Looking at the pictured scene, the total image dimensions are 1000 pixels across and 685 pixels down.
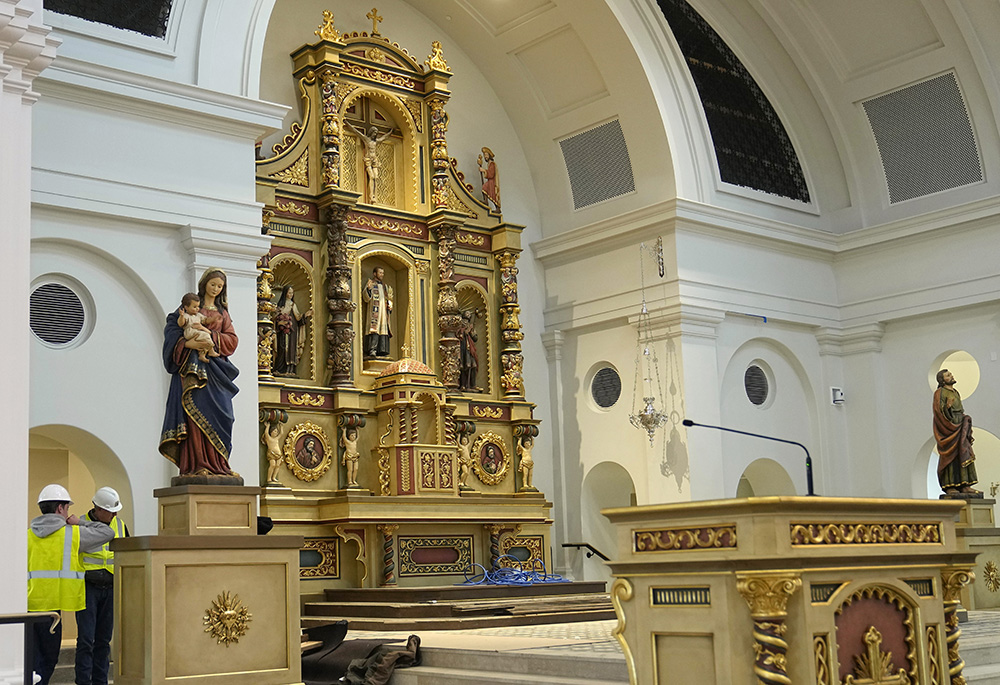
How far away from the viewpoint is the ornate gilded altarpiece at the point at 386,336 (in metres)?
14.6

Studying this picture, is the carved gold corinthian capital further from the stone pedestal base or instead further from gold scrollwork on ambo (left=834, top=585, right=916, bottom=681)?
the stone pedestal base

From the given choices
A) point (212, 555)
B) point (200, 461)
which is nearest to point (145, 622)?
point (212, 555)

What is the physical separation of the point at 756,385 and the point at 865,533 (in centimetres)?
1349

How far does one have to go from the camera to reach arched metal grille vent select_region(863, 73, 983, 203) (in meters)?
17.2

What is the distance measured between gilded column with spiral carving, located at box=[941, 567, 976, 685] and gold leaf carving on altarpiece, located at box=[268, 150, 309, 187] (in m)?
11.8

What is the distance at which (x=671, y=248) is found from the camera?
16578 millimetres

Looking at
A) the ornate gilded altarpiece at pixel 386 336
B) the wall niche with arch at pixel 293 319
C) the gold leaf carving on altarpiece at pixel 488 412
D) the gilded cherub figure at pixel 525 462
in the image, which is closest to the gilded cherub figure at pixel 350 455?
the ornate gilded altarpiece at pixel 386 336

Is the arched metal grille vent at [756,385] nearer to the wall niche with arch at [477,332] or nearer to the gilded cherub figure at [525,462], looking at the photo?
the gilded cherub figure at [525,462]

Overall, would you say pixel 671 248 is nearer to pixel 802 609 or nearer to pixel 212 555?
pixel 212 555

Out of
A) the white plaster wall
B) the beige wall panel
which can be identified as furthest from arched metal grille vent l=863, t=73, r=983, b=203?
the beige wall panel

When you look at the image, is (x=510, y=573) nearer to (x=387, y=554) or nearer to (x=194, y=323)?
(x=387, y=554)

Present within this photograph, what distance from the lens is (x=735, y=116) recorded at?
17.9 m

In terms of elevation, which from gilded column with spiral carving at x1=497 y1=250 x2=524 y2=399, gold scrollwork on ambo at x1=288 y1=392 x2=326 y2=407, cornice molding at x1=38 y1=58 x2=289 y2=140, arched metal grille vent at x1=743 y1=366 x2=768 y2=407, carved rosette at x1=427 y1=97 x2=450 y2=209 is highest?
carved rosette at x1=427 y1=97 x2=450 y2=209

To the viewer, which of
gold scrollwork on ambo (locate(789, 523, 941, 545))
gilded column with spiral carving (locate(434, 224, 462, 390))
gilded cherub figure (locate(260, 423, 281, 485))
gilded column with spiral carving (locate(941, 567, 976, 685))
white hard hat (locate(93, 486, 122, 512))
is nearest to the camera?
gold scrollwork on ambo (locate(789, 523, 941, 545))
